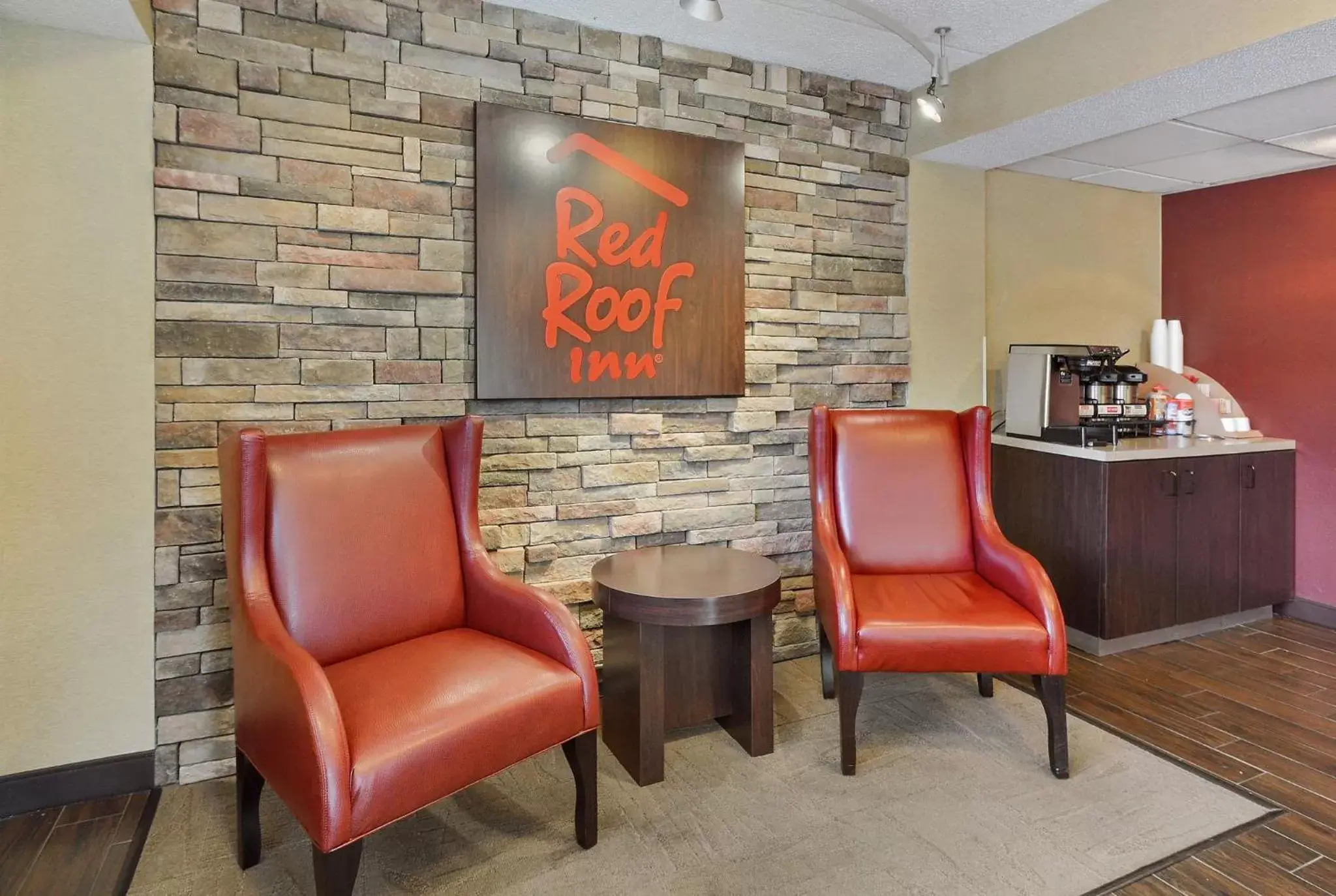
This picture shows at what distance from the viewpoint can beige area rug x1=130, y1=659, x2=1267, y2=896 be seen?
1.88 meters

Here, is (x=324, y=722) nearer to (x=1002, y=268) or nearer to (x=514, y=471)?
(x=514, y=471)

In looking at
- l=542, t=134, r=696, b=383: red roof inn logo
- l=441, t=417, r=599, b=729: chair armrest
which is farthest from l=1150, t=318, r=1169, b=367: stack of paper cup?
l=441, t=417, r=599, b=729: chair armrest

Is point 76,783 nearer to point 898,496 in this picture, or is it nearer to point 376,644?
point 376,644

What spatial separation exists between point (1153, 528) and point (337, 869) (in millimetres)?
3387

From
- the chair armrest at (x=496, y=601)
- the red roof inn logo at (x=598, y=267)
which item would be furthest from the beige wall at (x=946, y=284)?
the chair armrest at (x=496, y=601)

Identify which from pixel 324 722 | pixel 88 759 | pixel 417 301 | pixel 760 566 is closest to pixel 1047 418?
pixel 760 566

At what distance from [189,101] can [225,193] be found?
0.88 ft

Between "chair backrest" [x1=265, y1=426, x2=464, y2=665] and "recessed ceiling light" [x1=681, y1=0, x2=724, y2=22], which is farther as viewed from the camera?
"recessed ceiling light" [x1=681, y1=0, x2=724, y2=22]

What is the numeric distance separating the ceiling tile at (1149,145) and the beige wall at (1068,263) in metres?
0.32

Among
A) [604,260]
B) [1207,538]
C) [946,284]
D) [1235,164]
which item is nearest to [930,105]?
[946,284]

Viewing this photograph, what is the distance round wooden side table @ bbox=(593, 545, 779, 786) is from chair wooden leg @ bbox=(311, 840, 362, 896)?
94cm

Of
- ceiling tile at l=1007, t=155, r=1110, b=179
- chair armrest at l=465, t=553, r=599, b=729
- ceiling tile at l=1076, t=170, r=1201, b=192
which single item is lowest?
chair armrest at l=465, t=553, r=599, b=729

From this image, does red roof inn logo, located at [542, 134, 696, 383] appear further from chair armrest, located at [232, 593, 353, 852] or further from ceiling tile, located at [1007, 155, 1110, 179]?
ceiling tile, located at [1007, 155, 1110, 179]

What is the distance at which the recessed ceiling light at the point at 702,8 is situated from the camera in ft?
7.06
